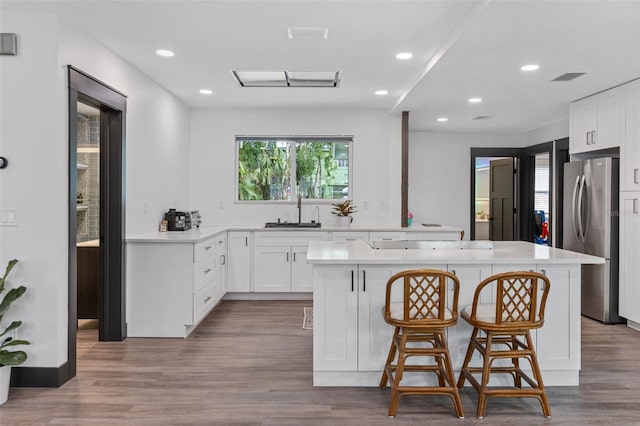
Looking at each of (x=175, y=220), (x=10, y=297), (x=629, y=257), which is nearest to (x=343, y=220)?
(x=175, y=220)

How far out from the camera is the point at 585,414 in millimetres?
2637

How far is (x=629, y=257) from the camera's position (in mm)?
4430

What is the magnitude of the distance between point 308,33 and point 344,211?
2912 millimetres

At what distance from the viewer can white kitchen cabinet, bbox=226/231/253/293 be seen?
5.62m

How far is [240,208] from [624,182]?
431 cm

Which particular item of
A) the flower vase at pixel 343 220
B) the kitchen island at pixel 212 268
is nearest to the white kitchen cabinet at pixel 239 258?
the kitchen island at pixel 212 268

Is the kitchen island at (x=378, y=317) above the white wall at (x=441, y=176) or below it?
below

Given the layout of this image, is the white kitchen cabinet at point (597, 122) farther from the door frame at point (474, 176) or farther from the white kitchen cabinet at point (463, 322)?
the white kitchen cabinet at point (463, 322)

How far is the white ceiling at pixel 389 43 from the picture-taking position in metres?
2.86

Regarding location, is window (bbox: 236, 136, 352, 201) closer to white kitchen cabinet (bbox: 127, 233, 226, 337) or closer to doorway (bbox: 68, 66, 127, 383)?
doorway (bbox: 68, 66, 127, 383)

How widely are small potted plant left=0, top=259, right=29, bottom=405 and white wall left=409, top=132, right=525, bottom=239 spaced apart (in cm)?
545

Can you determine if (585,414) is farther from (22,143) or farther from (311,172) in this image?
(311,172)

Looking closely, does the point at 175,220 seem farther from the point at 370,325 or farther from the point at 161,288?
the point at 370,325

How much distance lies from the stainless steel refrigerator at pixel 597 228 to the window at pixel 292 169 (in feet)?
8.82
